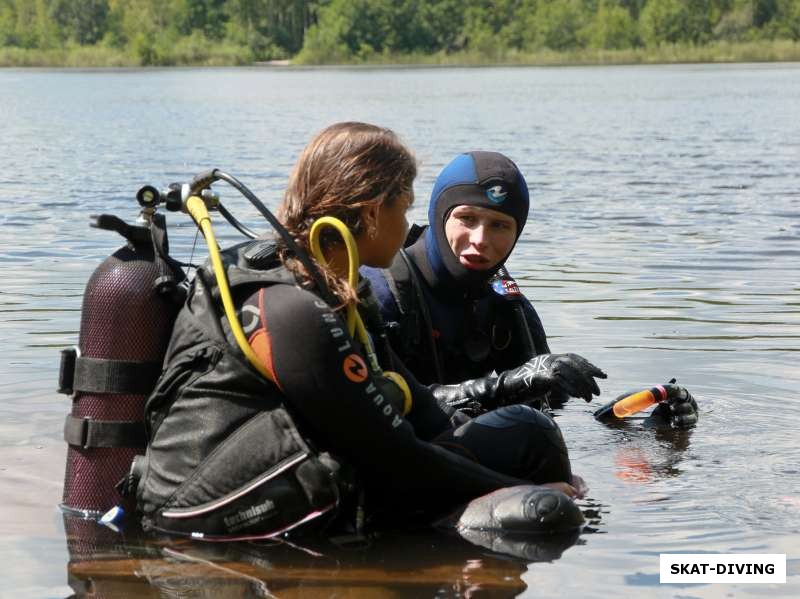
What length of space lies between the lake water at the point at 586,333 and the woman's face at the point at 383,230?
795 mm

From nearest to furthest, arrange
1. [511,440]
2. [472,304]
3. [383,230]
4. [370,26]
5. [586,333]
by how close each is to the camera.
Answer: [383,230], [511,440], [472,304], [586,333], [370,26]

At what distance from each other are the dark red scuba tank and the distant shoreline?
242ft

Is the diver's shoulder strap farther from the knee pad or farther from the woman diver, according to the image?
the woman diver

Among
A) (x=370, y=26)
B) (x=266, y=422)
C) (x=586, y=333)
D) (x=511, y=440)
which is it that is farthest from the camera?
(x=370, y=26)

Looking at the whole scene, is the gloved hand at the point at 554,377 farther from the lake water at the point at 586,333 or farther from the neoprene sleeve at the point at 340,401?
the neoprene sleeve at the point at 340,401

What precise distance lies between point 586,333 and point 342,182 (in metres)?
3.96

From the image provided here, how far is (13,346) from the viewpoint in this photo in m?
7.00

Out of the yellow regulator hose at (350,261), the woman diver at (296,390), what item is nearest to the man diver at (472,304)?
the yellow regulator hose at (350,261)

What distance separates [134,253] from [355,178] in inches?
25.2

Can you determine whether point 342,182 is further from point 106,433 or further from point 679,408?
point 679,408

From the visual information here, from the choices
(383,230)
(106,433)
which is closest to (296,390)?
(383,230)

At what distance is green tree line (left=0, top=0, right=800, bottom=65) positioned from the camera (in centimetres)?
9175

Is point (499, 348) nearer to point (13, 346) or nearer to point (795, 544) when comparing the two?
point (795, 544)

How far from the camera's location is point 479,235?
4871 millimetres
